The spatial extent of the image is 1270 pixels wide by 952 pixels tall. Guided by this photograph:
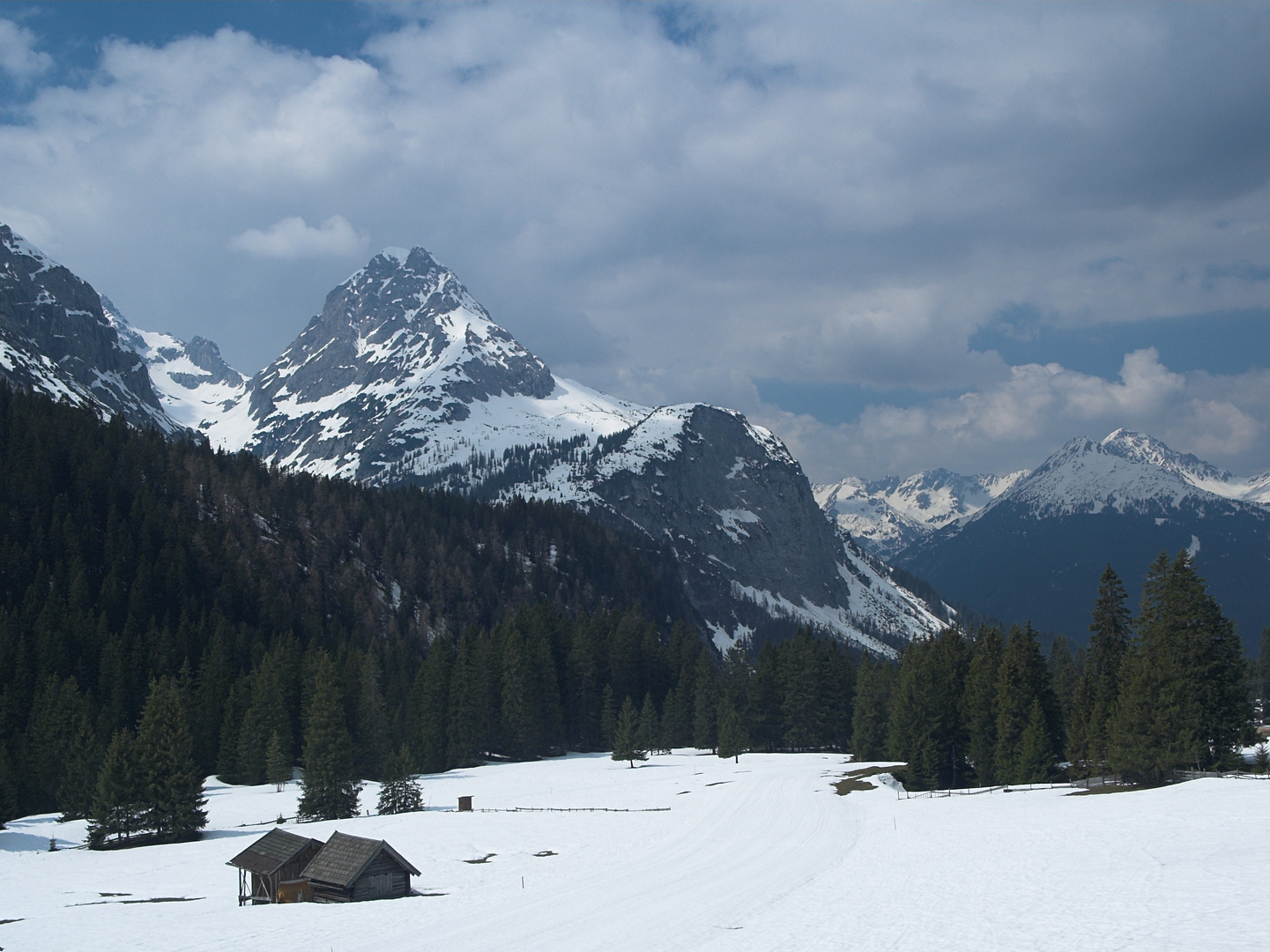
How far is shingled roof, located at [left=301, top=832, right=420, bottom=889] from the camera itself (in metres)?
43.1

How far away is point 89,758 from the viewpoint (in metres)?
74.8

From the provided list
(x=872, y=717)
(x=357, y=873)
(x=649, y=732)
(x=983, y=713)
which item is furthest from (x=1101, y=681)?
(x=649, y=732)

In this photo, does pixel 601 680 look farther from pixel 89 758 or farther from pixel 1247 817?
pixel 1247 817

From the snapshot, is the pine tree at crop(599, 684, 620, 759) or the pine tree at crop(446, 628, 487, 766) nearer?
the pine tree at crop(446, 628, 487, 766)

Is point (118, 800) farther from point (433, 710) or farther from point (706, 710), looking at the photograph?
point (706, 710)

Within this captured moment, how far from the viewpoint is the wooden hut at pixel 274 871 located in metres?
44.2

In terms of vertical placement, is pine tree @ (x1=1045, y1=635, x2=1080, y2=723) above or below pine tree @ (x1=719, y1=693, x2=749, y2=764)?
above

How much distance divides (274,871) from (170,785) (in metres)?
21.6

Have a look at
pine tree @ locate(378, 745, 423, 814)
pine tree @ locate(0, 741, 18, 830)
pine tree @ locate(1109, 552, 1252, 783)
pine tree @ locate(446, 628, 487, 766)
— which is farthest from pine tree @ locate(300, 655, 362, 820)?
pine tree @ locate(1109, 552, 1252, 783)

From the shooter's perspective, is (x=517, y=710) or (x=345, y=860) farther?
(x=517, y=710)

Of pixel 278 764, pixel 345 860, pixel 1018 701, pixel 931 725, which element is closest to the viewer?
pixel 345 860

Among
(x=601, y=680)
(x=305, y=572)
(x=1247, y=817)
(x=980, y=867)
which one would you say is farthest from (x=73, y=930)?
(x=305, y=572)

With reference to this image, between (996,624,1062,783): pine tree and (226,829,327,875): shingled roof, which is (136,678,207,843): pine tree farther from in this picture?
(996,624,1062,783): pine tree

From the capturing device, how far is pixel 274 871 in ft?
144
